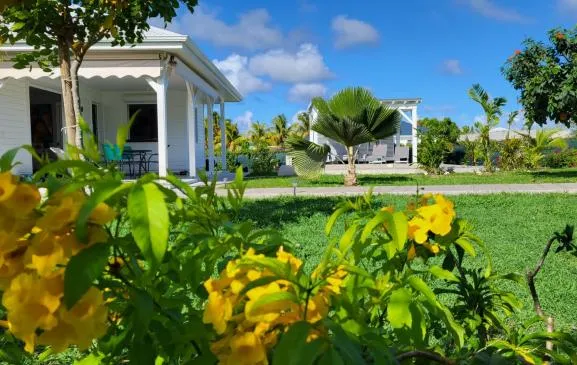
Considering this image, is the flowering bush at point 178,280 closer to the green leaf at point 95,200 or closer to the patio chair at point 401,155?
the green leaf at point 95,200

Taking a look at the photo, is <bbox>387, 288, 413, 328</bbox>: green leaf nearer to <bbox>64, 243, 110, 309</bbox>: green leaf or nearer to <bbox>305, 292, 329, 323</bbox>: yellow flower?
<bbox>305, 292, 329, 323</bbox>: yellow flower

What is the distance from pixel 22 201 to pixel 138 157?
15.7 meters

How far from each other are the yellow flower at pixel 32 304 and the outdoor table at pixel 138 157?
1427 centimetres

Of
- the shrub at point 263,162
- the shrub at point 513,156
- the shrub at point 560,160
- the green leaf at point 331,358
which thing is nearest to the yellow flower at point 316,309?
the green leaf at point 331,358

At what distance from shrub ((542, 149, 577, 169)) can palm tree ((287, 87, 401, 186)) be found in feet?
41.3

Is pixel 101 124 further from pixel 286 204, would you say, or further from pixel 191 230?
pixel 191 230

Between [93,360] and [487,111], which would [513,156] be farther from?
[93,360]

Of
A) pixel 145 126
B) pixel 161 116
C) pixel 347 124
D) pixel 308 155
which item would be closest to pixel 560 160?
pixel 347 124

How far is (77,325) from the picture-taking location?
0.58 metres

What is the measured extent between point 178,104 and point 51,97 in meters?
3.61

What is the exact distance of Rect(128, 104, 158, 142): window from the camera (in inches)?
629

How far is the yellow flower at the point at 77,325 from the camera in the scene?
0.57 metres

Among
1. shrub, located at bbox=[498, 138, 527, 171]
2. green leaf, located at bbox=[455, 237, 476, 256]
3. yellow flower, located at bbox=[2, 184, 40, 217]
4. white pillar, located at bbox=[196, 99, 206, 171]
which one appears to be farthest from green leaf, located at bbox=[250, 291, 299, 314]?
shrub, located at bbox=[498, 138, 527, 171]

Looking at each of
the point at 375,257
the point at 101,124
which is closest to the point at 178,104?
the point at 101,124
